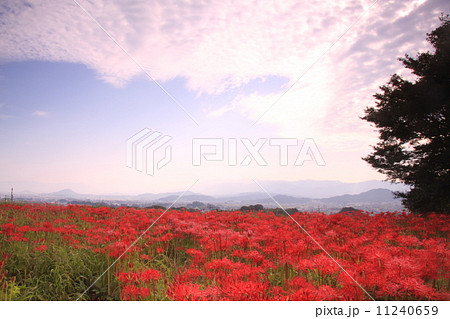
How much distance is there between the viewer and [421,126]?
629 centimetres

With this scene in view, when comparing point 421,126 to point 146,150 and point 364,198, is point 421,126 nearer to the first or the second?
point 364,198

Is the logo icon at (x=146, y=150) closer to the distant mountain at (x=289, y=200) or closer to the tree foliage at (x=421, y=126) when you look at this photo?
the distant mountain at (x=289, y=200)

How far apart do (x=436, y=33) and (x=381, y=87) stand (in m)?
2.36

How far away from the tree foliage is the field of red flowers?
1.14 m

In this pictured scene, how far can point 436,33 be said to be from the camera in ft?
18.5

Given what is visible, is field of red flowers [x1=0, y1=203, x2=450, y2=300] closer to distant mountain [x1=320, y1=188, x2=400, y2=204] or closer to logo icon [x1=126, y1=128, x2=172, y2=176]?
distant mountain [x1=320, y1=188, x2=400, y2=204]

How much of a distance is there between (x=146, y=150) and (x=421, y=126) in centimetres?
618

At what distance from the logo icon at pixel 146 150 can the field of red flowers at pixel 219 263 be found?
121 cm

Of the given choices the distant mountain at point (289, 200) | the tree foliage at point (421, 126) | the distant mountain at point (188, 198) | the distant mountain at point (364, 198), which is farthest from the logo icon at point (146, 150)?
the tree foliage at point (421, 126)

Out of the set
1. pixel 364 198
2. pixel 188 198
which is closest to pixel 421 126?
→ pixel 364 198

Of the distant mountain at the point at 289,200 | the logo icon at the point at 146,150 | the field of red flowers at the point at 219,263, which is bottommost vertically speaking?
the field of red flowers at the point at 219,263

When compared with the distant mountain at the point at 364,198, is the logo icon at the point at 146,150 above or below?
above

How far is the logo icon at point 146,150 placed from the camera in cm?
609
